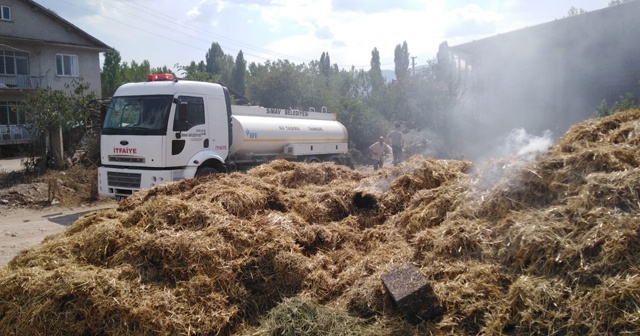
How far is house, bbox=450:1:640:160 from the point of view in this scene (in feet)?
61.2

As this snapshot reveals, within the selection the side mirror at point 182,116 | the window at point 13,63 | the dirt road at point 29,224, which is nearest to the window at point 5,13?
the window at point 13,63

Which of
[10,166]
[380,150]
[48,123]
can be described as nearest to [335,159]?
[380,150]

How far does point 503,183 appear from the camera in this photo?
5.24 m

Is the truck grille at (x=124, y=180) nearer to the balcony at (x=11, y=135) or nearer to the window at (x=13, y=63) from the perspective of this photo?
the balcony at (x=11, y=135)

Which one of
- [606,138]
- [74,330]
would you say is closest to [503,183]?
[606,138]

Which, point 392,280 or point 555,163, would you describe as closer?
point 392,280

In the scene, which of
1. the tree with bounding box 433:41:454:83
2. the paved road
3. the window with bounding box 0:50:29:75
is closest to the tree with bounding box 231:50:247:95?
the window with bounding box 0:50:29:75

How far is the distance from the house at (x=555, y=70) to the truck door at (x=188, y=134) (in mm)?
12999

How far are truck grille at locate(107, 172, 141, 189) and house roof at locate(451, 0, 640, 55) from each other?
17.9m

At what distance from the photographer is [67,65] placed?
30.8 metres

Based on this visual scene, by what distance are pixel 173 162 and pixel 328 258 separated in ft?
18.6

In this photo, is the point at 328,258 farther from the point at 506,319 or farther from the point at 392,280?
the point at 506,319

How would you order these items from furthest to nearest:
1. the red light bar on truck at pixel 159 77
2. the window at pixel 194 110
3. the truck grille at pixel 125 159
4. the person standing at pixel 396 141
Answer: the person standing at pixel 396 141
the red light bar on truck at pixel 159 77
the window at pixel 194 110
the truck grille at pixel 125 159

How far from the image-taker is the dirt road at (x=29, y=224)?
8281mm
